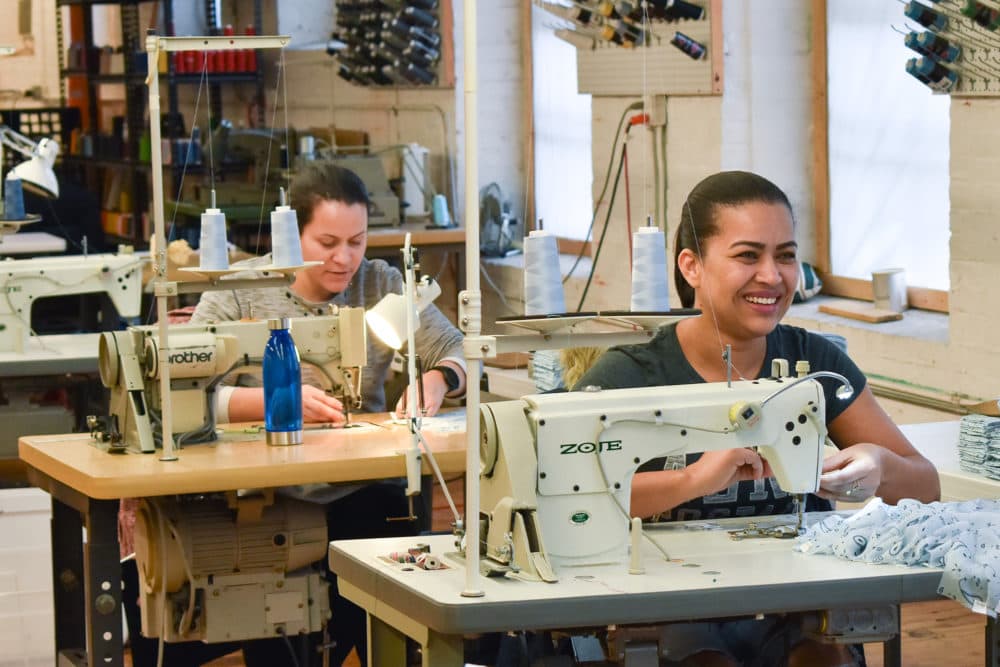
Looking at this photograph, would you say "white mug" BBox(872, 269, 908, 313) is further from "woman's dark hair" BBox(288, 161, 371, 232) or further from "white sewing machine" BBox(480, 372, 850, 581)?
"white sewing machine" BBox(480, 372, 850, 581)

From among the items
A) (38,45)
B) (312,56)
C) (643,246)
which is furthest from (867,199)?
(38,45)

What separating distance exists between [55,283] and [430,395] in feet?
5.52

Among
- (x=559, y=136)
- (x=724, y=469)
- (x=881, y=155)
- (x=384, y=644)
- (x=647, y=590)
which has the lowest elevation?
(x=384, y=644)

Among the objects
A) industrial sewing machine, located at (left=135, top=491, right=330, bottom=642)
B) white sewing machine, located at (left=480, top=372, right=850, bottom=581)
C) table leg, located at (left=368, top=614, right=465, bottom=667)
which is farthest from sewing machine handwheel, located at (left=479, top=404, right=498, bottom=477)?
industrial sewing machine, located at (left=135, top=491, right=330, bottom=642)

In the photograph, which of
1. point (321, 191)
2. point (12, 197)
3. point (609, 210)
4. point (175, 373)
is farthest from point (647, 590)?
point (609, 210)

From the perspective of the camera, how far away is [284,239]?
11.2 feet

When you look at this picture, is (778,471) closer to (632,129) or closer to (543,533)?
(543,533)

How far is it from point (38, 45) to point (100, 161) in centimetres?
145

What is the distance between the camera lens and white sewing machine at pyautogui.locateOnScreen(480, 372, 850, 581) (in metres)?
2.31

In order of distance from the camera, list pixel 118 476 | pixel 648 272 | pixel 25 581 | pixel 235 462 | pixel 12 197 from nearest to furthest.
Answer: pixel 648 272 < pixel 118 476 < pixel 235 462 < pixel 25 581 < pixel 12 197

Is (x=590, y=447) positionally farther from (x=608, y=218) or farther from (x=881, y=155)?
(x=608, y=218)

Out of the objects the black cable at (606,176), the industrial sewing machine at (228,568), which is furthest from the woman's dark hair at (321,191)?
the black cable at (606,176)

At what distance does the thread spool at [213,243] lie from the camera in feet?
11.0

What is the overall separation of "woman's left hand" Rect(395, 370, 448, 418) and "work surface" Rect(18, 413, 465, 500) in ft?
0.49
